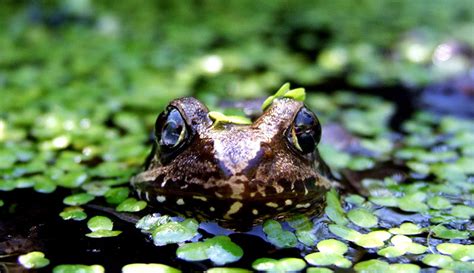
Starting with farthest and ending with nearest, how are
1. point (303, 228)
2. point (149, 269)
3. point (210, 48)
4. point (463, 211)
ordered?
point (210, 48), point (463, 211), point (303, 228), point (149, 269)

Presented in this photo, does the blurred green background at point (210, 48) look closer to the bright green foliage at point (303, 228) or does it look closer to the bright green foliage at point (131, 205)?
the bright green foliage at point (131, 205)

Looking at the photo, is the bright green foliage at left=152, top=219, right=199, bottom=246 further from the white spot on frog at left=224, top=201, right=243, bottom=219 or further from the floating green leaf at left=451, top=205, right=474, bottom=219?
the floating green leaf at left=451, top=205, right=474, bottom=219

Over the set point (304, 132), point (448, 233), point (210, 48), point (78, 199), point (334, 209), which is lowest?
point (448, 233)

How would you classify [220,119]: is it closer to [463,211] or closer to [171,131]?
[171,131]

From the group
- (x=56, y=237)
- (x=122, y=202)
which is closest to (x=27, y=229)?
(x=56, y=237)

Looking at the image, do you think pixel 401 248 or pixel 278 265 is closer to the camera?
pixel 278 265

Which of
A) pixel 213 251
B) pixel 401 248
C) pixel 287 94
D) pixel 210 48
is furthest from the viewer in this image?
pixel 210 48

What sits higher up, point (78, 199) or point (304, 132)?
point (304, 132)

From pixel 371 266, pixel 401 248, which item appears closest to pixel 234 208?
pixel 371 266
